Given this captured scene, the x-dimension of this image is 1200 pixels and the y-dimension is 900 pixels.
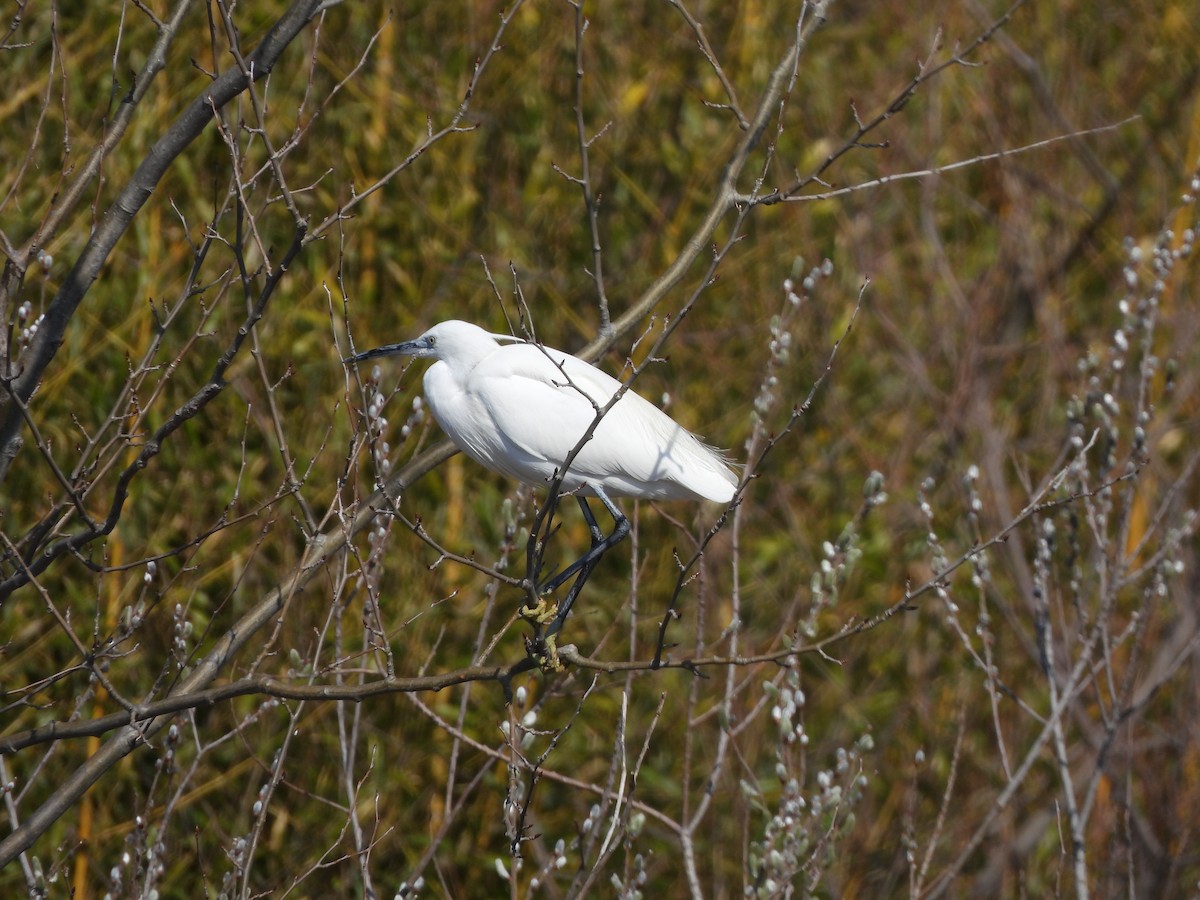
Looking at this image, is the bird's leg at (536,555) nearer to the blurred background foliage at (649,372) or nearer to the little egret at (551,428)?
the little egret at (551,428)

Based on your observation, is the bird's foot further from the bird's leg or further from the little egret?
the little egret

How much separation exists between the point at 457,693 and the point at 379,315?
1.27 m

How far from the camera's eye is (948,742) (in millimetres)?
5602

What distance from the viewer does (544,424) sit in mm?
2645

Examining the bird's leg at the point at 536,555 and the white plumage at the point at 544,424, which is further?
the white plumage at the point at 544,424

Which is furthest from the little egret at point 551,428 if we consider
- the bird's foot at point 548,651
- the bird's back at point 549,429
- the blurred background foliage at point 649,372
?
the blurred background foliage at point 649,372

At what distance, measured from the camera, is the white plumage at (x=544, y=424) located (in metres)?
2.64

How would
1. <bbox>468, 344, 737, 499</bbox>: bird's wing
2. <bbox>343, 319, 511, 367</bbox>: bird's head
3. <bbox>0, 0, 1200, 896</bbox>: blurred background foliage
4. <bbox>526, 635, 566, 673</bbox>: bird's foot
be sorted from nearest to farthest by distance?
<bbox>526, 635, 566, 673</bbox>: bird's foot
<bbox>468, 344, 737, 499</bbox>: bird's wing
<bbox>343, 319, 511, 367</bbox>: bird's head
<bbox>0, 0, 1200, 896</bbox>: blurred background foliage

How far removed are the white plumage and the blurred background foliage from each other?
76 centimetres

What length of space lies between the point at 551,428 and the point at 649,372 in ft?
8.33

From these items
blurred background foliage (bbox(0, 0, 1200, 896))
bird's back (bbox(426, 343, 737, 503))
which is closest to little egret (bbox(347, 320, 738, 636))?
bird's back (bbox(426, 343, 737, 503))

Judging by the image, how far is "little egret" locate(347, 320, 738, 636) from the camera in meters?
2.64

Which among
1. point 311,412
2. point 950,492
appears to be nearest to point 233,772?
point 311,412

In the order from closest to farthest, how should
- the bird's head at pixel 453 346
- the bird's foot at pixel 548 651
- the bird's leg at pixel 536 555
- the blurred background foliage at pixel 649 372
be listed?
1. the bird's leg at pixel 536 555
2. the bird's foot at pixel 548 651
3. the bird's head at pixel 453 346
4. the blurred background foliage at pixel 649 372
